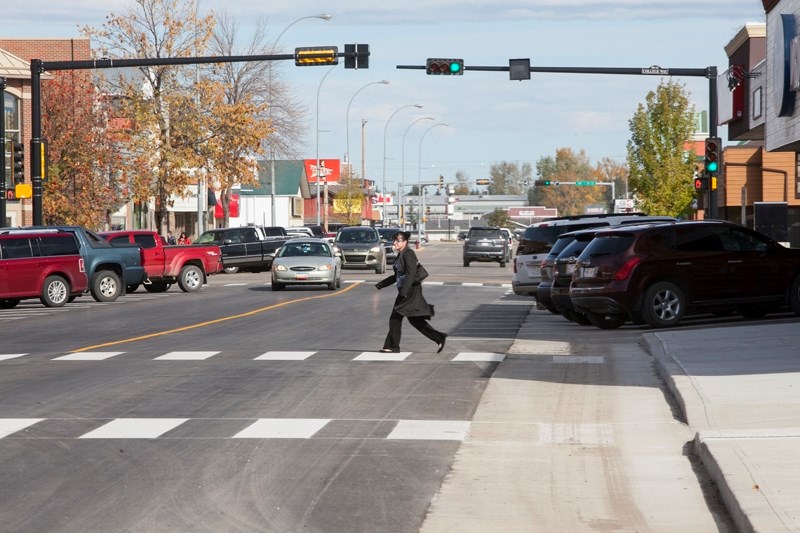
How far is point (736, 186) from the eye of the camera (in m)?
79.4

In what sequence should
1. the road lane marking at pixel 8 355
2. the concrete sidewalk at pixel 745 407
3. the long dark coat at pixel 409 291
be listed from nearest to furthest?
the concrete sidewalk at pixel 745 407 < the long dark coat at pixel 409 291 < the road lane marking at pixel 8 355

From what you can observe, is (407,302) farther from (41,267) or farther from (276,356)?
(41,267)

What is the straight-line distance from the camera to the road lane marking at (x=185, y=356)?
18.6 m

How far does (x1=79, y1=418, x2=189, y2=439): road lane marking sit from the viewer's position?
1152cm

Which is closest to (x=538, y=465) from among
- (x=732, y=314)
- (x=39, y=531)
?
(x=39, y=531)

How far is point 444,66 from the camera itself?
118 ft

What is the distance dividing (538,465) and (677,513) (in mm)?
1871

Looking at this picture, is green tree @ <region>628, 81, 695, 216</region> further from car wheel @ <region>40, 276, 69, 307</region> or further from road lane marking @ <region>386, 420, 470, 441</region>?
road lane marking @ <region>386, 420, 470, 441</region>

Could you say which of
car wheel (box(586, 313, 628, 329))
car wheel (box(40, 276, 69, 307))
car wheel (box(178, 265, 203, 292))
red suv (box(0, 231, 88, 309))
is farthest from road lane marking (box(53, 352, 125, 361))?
car wheel (box(178, 265, 203, 292))

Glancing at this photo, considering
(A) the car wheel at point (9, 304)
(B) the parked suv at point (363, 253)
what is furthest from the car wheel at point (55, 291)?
(B) the parked suv at point (363, 253)

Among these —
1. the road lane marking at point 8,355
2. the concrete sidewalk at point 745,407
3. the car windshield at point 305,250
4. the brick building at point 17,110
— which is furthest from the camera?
the brick building at point 17,110

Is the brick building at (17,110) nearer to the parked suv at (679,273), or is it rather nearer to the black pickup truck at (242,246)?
the black pickup truck at (242,246)

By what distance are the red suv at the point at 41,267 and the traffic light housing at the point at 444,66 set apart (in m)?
10.4

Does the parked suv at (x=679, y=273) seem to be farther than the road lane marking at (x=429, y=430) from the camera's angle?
Yes
